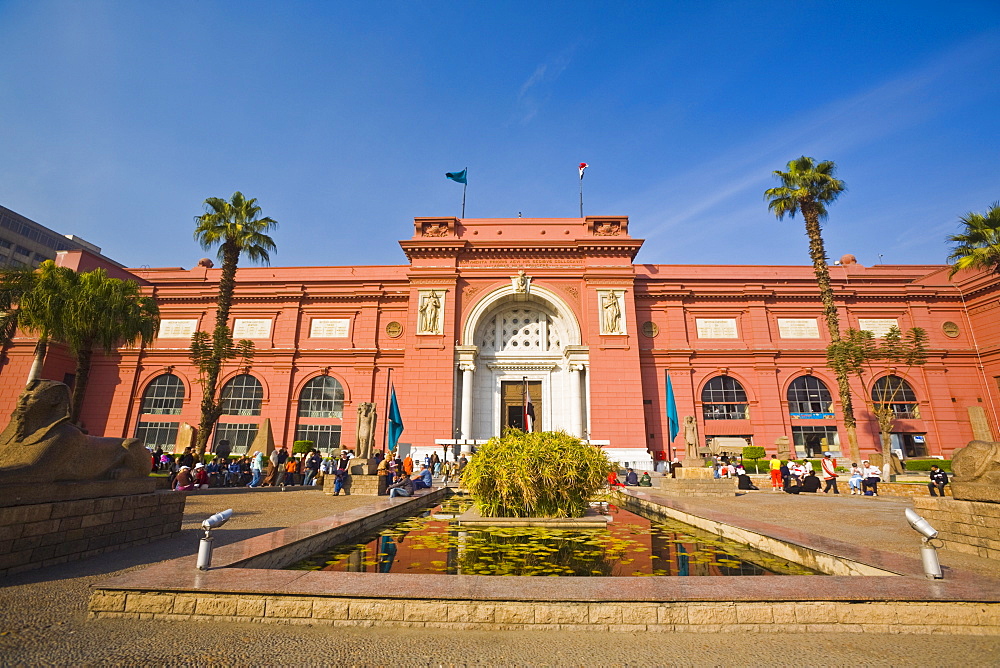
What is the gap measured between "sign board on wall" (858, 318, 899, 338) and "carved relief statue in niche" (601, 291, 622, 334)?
13.7 m

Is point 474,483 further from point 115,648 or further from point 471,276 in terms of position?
point 471,276

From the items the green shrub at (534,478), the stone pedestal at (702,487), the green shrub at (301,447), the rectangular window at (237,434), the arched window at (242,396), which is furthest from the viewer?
the arched window at (242,396)

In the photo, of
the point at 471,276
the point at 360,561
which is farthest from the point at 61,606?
the point at 471,276

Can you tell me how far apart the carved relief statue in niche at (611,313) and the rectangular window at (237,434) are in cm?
1896

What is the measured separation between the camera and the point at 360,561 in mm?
5254

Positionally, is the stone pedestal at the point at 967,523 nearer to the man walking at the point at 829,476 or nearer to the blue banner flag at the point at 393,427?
the man walking at the point at 829,476

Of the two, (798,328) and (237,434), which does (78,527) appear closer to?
(237,434)

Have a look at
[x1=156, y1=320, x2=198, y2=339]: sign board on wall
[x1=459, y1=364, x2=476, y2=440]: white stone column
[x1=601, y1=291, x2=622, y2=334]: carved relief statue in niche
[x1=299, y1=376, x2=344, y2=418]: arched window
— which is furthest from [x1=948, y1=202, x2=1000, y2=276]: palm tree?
[x1=156, y1=320, x2=198, y2=339]: sign board on wall

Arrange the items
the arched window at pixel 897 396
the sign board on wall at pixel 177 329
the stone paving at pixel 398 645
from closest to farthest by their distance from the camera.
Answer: the stone paving at pixel 398 645 → the arched window at pixel 897 396 → the sign board on wall at pixel 177 329

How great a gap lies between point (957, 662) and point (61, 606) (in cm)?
606

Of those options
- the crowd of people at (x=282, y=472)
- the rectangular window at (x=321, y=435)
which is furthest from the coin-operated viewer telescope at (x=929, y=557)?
the rectangular window at (x=321, y=435)

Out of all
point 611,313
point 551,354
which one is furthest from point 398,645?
point 551,354

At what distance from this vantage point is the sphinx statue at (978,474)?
19.7ft

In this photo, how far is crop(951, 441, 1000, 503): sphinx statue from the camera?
19.7ft
